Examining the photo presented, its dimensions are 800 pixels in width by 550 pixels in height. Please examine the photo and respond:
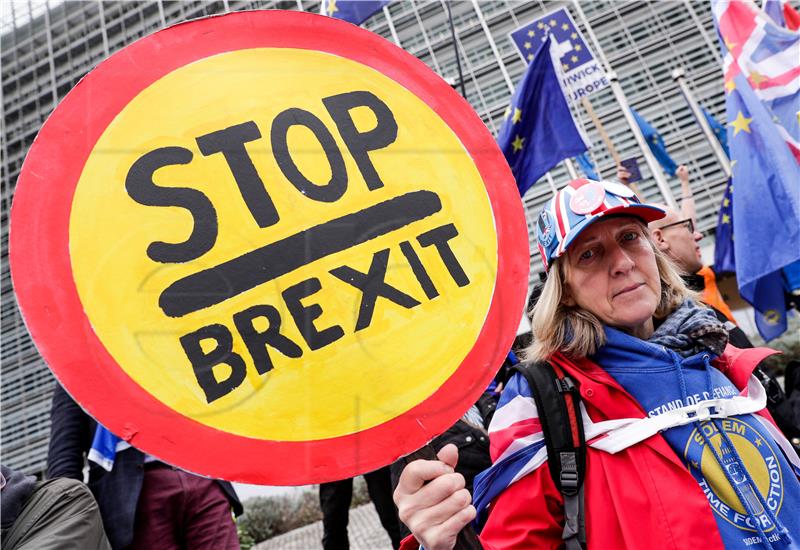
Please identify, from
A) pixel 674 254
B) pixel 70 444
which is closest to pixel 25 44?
pixel 70 444

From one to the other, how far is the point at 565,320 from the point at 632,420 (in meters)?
0.32

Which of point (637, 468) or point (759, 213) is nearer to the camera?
point (637, 468)

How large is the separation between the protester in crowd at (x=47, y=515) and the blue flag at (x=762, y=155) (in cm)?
337

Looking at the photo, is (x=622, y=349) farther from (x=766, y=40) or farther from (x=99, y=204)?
(x=766, y=40)

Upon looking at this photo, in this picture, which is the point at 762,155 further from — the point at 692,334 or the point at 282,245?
the point at 282,245

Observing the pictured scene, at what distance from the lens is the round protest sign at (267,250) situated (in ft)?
2.68

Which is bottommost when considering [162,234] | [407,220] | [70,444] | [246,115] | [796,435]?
[796,435]

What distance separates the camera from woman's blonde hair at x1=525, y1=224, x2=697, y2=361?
1424 mm

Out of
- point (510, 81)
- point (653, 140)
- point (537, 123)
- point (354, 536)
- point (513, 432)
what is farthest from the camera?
point (510, 81)

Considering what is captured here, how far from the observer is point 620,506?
121 centimetres

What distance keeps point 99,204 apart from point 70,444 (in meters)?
2.04

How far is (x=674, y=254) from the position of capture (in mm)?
2766

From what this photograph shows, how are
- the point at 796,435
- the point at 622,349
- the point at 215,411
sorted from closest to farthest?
the point at 215,411, the point at 622,349, the point at 796,435

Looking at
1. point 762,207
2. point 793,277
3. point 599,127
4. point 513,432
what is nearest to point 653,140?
point 599,127
